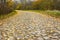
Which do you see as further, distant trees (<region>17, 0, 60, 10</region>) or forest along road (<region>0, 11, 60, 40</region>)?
distant trees (<region>17, 0, 60, 10</region>)

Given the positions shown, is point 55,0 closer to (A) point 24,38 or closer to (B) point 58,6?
(B) point 58,6

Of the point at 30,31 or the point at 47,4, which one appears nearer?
the point at 30,31

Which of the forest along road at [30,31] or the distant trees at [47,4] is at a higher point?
the forest along road at [30,31]

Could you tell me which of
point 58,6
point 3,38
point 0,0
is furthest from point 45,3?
point 3,38

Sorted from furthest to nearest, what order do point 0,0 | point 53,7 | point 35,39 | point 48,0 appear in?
point 48,0
point 53,7
point 0,0
point 35,39

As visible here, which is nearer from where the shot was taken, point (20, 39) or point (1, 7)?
point (20, 39)

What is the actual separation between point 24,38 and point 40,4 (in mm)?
41596

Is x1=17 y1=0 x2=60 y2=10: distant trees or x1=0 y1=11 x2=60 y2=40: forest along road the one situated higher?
x1=0 y1=11 x2=60 y2=40: forest along road

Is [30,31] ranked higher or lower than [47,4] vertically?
higher

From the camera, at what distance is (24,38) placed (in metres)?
6.98

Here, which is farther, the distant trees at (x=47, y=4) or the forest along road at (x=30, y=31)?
the distant trees at (x=47, y=4)

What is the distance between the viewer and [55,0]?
127 ft

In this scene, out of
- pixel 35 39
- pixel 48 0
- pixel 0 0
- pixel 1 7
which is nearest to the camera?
pixel 35 39

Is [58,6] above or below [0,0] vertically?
below
